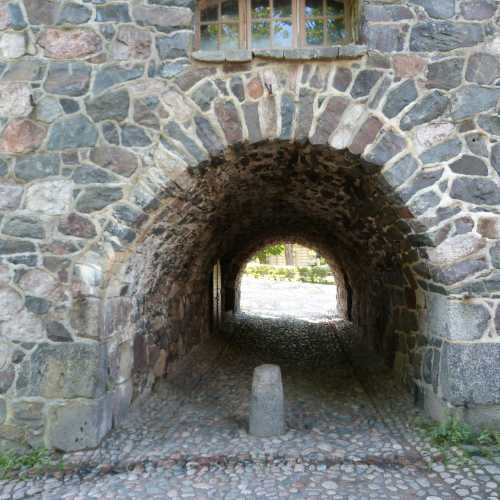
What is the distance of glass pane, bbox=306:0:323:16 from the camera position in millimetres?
4457

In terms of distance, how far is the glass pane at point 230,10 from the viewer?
4.50 m

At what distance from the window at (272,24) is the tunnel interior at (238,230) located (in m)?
1.06

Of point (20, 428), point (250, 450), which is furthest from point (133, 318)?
point (250, 450)

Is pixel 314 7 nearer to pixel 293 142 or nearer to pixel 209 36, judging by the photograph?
pixel 209 36

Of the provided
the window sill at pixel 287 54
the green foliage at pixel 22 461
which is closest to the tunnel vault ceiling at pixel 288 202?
the window sill at pixel 287 54

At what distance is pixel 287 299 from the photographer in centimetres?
1662

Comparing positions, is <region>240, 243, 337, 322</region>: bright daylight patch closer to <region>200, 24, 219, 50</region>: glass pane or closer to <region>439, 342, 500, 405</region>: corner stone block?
<region>439, 342, 500, 405</region>: corner stone block

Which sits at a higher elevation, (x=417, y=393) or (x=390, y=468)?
(x=417, y=393)

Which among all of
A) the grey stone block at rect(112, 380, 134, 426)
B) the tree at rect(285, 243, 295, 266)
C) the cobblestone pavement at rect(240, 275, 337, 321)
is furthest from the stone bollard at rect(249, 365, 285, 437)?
the tree at rect(285, 243, 295, 266)

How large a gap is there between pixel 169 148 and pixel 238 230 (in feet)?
13.5

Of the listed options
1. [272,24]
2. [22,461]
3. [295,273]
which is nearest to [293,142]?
[272,24]

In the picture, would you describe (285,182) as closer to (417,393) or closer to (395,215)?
(395,215)

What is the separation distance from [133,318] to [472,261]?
3.21 metres

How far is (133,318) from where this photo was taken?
15.6ft
